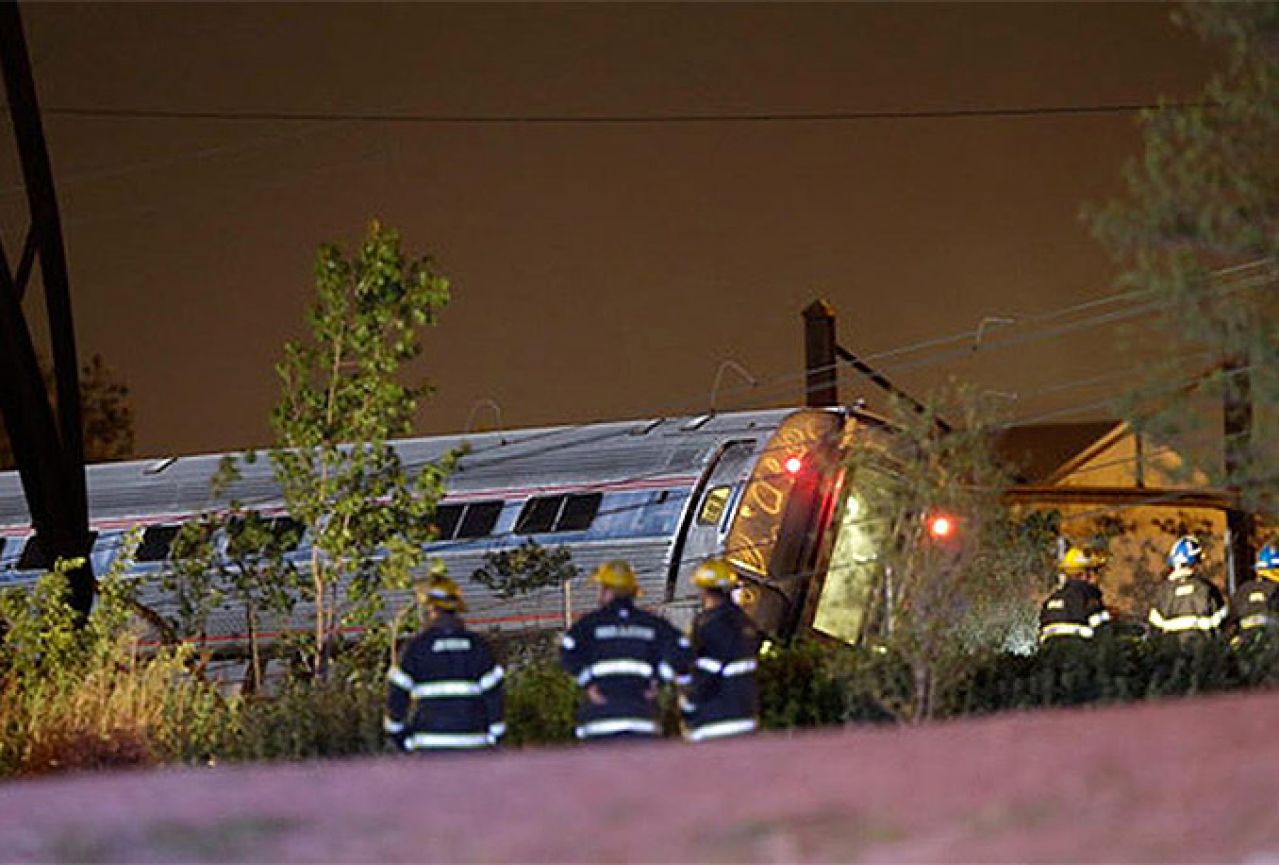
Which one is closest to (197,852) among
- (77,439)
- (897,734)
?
(897,734)

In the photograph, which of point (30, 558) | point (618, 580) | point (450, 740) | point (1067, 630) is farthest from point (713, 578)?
point (30, 558)

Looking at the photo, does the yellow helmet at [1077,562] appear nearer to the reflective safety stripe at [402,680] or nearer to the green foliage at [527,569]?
the green foliage at [527,569]

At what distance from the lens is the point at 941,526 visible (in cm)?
1542

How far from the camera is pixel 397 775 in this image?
9.67 metres

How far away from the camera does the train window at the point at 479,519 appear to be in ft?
76.1

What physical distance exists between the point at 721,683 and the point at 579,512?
9.93 meters

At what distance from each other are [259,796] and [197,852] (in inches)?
23.7

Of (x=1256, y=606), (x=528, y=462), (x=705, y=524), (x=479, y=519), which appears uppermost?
(x=528, y=462)

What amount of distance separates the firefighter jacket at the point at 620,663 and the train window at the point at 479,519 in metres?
10.5

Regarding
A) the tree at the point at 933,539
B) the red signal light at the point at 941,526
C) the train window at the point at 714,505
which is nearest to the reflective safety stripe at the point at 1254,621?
the tree at the point at 933,539

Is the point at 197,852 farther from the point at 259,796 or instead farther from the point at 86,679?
the point at 86,679

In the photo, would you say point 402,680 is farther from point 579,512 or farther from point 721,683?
point 579,512

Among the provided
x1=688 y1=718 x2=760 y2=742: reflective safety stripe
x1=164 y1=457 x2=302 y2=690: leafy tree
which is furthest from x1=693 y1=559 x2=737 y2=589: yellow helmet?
x1=164 y1=457 x2=302 y2=690: leafy tree

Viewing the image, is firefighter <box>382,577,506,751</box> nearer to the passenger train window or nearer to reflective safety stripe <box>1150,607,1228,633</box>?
reflective safety stripe <box>1150,607,1228,633</box>
